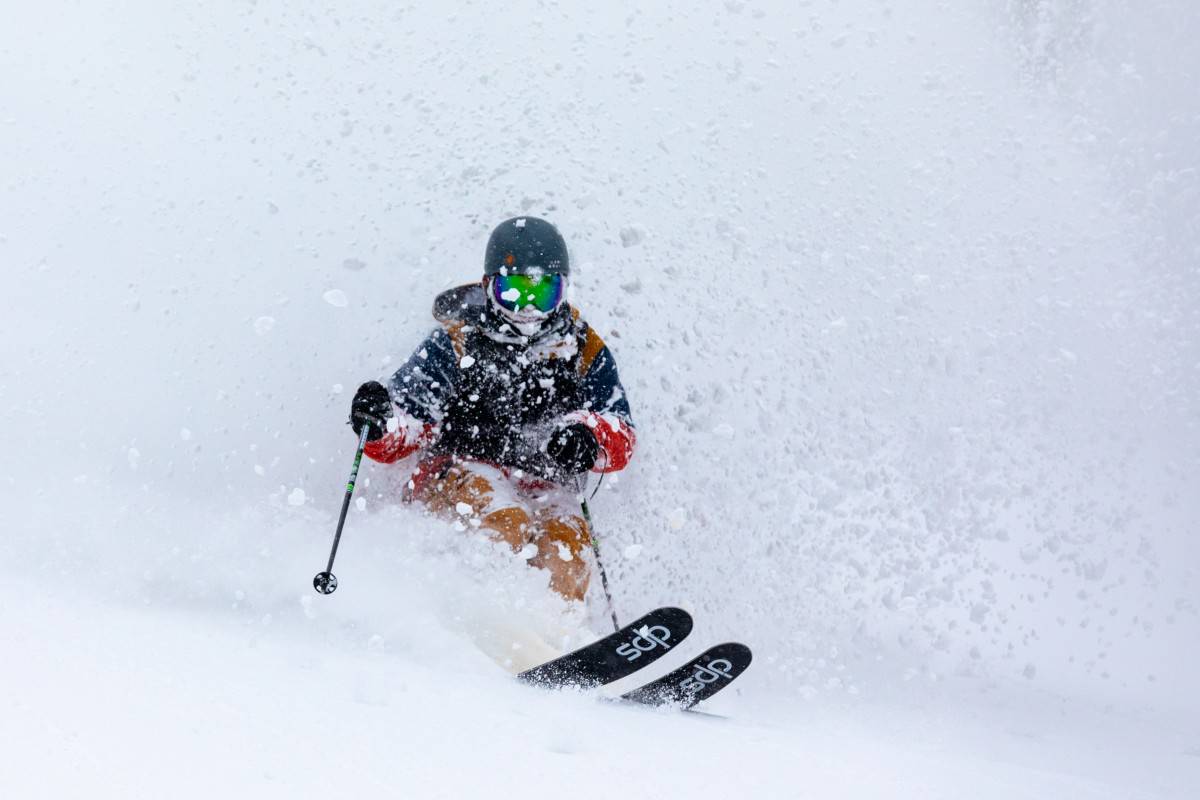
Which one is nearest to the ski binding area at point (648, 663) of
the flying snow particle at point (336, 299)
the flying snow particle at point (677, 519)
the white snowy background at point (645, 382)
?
the white snowy background at point (645, 382)

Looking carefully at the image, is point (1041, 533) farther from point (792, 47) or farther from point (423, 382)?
point (792, 47)

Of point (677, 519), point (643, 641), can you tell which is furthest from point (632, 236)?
point (643, 641)

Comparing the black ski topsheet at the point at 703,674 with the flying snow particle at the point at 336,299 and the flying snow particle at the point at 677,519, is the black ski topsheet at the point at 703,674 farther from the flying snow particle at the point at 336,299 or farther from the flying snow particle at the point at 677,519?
the flying snow particle at the point at 336,299

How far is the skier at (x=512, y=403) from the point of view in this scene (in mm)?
4051

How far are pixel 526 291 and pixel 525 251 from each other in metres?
0.17

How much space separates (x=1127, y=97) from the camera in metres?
7.79

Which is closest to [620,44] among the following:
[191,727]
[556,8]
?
[556,8]

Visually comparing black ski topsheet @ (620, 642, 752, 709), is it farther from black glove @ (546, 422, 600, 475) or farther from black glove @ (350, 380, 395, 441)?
black glove @ (350, 380, 395, 441)

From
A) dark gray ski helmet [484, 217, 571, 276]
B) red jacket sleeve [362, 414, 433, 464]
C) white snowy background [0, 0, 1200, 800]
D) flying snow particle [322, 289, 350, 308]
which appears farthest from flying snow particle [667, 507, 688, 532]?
flying snow particle [322, 289, 350, 308]

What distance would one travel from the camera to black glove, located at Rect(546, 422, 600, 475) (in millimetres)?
3930

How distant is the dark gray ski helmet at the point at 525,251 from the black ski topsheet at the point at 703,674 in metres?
1.72

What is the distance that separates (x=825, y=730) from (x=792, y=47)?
5.05 meters

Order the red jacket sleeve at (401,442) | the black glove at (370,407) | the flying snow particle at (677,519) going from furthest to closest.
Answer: the flying snow particle at (677,519) → the red jacket sleeve at (401,442) → the black glove at (370,407)

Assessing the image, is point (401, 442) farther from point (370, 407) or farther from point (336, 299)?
point (336, 299)
